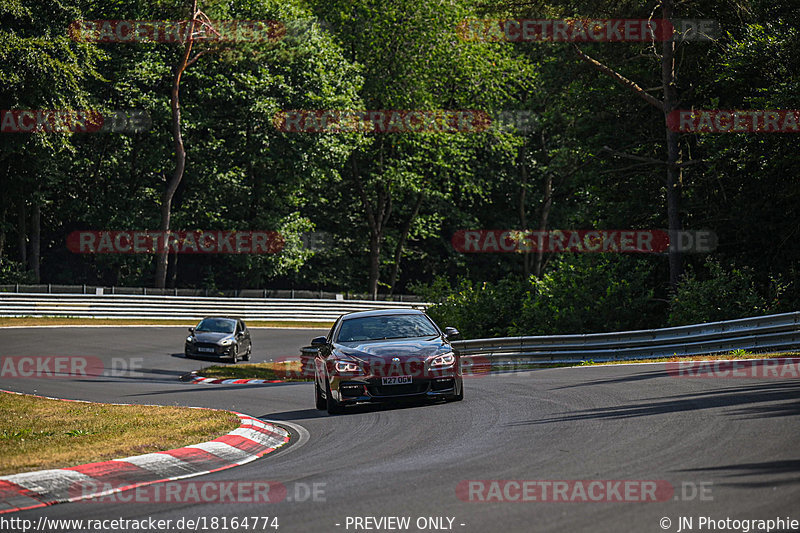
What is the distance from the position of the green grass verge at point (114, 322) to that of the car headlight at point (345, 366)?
93.6ft

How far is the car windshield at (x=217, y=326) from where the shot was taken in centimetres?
3156

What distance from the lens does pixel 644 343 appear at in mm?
20625

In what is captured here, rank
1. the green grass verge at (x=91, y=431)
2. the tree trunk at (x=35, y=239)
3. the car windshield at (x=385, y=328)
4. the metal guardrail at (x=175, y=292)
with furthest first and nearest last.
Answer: the tree trunk at (x=35, y=239)
the metal guardrail at (x=175, y=292)
the car windshield at (x=385, y=328)
the green grass verge at (x=91, y=431)

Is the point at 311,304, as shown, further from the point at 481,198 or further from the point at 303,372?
the point at 303,372

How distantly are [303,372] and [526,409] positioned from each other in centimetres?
1611

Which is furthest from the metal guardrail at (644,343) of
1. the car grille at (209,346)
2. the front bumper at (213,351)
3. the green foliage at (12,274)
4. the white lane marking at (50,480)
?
the green foliage at (12,274)

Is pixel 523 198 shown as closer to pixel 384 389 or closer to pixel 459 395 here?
pixel 459 395

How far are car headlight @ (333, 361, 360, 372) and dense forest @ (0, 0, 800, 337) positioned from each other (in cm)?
1286

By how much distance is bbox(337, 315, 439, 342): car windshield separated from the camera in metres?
14.0

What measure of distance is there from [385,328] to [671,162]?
16.6 m

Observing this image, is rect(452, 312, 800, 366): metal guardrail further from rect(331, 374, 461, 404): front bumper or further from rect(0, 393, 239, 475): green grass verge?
rect(0, 393, 239, 475): green grass verge

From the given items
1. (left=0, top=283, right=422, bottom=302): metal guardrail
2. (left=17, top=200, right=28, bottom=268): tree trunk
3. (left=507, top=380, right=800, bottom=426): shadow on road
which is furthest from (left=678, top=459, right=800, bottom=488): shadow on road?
(left=17, top=200, right=28, bottom=268): tree trunk

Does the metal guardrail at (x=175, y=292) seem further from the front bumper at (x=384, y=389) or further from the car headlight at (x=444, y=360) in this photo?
the car headlight at (x=444, y=360)

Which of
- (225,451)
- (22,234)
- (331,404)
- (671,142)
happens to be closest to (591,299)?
(671,142)
